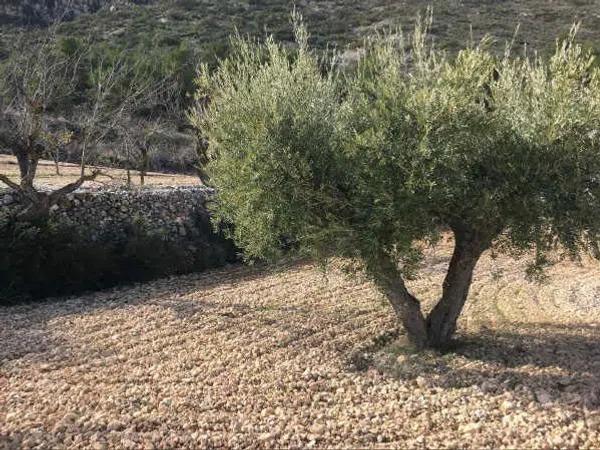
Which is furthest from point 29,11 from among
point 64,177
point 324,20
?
point 64,177

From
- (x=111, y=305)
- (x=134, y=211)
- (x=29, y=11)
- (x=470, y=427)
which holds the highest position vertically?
(x=29, y=11)

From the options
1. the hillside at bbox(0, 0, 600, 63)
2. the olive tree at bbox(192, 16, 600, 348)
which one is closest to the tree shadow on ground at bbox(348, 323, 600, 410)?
the olive tree at bbox(192, 16, 600, 348)

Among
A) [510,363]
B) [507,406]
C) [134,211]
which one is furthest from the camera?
[134,211]

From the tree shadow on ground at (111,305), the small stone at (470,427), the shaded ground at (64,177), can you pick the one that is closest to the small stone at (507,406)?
the small stone at (470,427)

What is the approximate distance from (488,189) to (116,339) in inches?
263

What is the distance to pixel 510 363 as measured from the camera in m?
7.99

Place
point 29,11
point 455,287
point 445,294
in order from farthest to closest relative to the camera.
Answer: point 29,11
point 445,294
point 455,287

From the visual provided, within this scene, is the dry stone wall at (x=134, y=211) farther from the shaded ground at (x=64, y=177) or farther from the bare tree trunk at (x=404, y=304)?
the bare tree trunk at (x=404, y=304)

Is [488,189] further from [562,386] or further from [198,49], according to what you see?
[198,49]

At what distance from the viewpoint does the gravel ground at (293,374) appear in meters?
A: 6.33

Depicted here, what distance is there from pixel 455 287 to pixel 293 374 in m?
2.78

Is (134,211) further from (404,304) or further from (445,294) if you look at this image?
(445,294)

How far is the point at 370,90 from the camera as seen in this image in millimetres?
8133

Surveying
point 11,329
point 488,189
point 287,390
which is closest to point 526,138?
point 488,189
